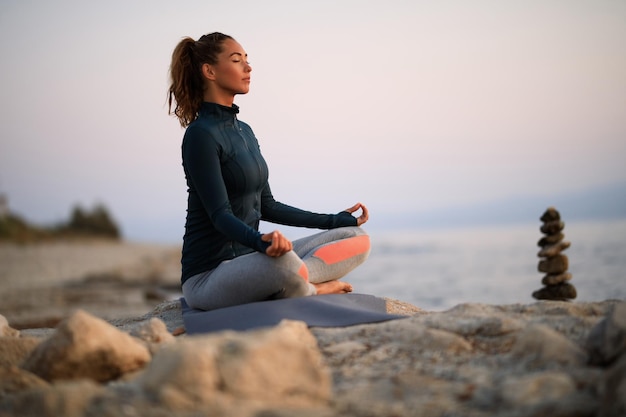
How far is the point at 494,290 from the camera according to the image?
13.0 meters

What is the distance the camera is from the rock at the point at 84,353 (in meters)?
2.61

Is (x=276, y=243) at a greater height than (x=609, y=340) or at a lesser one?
greater

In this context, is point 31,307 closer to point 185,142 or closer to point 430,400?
point 185,142

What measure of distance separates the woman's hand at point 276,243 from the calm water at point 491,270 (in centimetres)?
574

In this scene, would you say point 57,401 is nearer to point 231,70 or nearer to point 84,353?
point 84,353

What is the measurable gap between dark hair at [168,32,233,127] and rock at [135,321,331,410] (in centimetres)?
245

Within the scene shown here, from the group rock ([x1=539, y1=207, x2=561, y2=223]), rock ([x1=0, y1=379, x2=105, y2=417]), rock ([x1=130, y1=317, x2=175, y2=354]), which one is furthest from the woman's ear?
rock ([x1=539, y1=207, x2=561, y2=223])

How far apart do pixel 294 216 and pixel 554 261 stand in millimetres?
3921

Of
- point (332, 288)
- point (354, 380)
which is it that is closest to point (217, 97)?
point (332, 288)

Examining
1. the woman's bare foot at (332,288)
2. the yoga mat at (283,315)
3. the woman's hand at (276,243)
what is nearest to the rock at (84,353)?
the yoga mat at (283,315)

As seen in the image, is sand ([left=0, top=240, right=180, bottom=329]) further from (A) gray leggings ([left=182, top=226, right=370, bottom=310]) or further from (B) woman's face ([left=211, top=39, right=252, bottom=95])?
(B) woman's face ([left=211, top=39, right=252, bottom=95])

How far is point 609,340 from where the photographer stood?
2334 millimetres

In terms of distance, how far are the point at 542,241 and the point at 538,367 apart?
537 cm

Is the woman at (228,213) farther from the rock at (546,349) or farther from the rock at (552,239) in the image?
the rock at (552,239)
